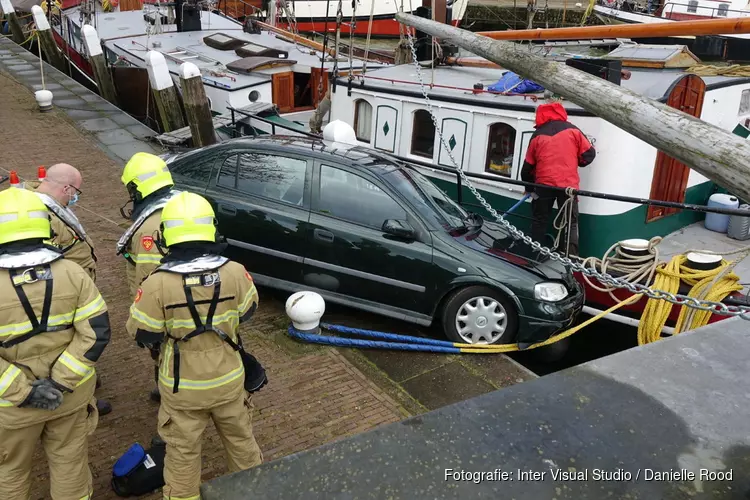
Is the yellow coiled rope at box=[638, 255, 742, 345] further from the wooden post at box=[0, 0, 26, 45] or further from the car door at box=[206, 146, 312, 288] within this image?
the wooden post at box=[0, 0, 26, 45]

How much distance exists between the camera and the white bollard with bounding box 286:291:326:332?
19.5 ft

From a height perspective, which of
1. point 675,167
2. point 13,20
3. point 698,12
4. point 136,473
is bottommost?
point 136,473

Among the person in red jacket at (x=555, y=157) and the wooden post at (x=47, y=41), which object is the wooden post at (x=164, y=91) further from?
the wooden post at (x=47, y=41)

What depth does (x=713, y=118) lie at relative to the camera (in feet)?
26.6

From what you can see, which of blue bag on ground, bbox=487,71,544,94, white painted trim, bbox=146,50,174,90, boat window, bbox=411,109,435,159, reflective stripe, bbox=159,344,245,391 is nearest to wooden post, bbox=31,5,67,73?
white painted trim, bbox=146,50,174,90

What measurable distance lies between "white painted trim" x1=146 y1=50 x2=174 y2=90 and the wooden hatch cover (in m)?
1.40

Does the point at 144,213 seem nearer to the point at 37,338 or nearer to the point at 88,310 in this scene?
the point at 88,310

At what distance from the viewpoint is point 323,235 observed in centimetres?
633

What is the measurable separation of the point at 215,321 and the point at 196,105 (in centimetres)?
880

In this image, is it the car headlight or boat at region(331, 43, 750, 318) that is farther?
boat at region(331, 43, 750, 318)

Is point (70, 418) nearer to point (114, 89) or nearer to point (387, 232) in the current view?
point (387, 232)

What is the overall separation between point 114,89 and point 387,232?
13043mm

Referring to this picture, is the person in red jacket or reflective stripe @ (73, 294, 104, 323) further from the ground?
the person in red jacket

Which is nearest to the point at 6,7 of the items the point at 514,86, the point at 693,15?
the point at 514,86
